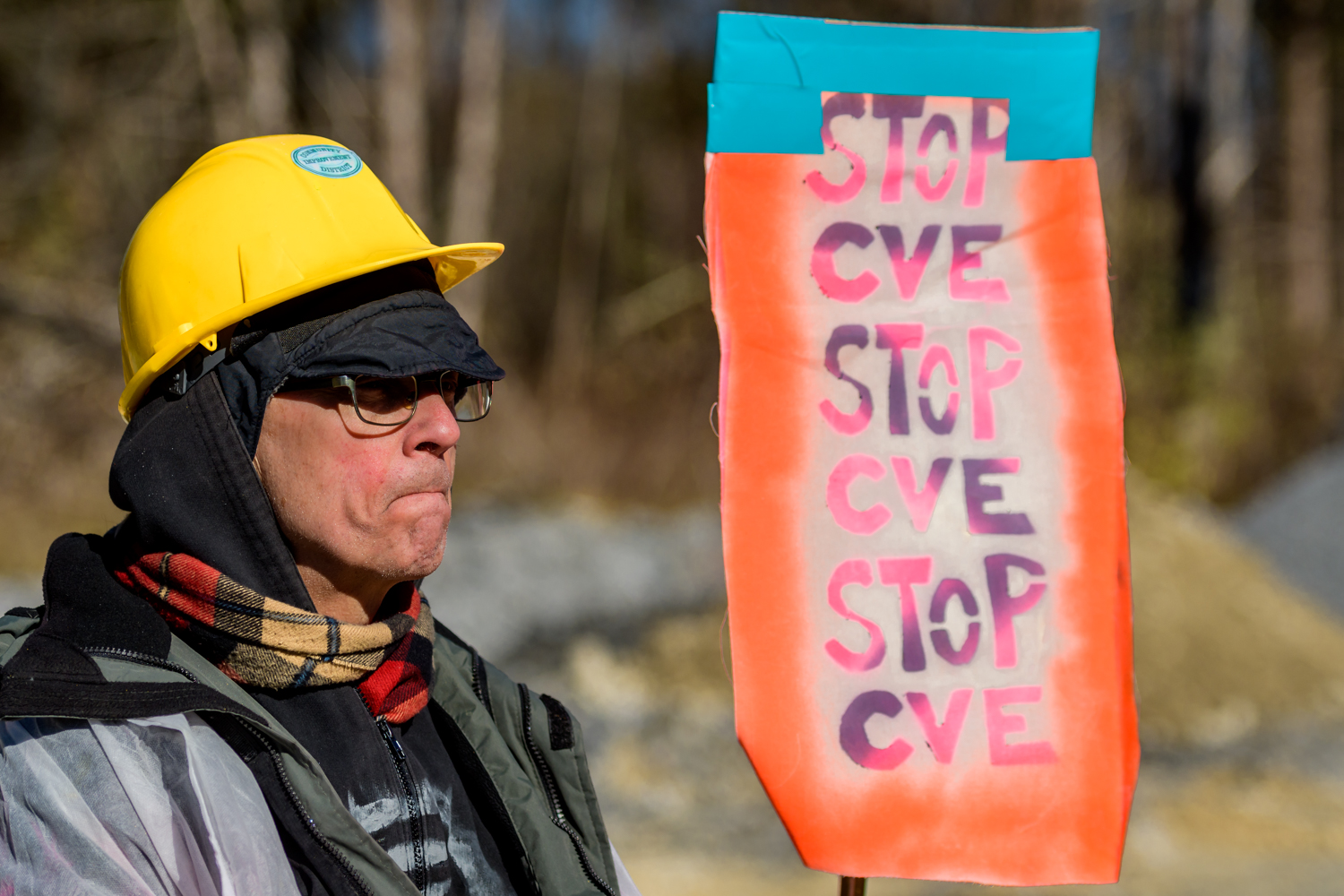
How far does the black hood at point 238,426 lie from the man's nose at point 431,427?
0.25 ft

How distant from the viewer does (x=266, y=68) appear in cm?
1311

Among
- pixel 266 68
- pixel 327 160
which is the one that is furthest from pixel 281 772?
pixel 266 68

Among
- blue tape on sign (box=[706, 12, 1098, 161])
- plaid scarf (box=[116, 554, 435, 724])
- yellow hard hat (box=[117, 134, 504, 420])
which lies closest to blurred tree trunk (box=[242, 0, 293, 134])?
blue tape on sign (box=[706, 12, 1098, 161])

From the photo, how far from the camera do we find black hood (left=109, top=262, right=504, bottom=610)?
154 centimetres

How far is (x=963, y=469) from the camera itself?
81.0 inches

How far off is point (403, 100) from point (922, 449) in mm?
12872

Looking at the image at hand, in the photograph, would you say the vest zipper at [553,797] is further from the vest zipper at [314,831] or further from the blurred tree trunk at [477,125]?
the blurred tree trunk at [477,125]

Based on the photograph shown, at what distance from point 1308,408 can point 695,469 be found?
8.37 m

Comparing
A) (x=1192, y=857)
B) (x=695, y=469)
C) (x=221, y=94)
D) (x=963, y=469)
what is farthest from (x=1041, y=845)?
(x=221, y=94)

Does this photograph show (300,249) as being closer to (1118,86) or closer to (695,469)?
(695,469)

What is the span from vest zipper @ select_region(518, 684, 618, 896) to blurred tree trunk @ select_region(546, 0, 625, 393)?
50.6ft

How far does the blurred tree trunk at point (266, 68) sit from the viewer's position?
1308cm

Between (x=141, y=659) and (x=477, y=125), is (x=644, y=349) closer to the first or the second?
(x=477, y=125)

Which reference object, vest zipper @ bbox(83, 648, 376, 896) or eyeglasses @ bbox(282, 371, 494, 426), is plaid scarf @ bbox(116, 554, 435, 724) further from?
eyeglasses @ bbox(282, 371, 494, 426)
